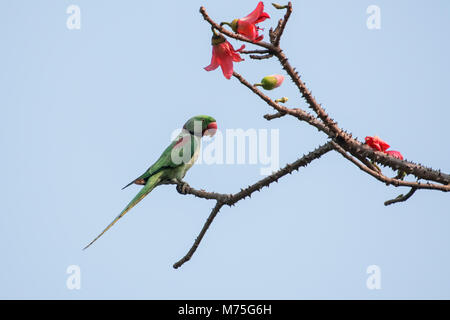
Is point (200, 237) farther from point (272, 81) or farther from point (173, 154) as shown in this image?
point (173, 154)

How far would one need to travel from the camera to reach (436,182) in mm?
Answer: 3211

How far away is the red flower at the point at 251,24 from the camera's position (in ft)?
9.03

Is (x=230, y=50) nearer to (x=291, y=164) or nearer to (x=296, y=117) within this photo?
(x=296, y=117)

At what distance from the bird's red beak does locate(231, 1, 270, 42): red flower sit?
158 inches

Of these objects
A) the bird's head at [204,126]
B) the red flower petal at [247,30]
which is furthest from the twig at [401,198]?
the bird's head at [204,126]

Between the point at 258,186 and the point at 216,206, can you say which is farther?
the point at 216,206

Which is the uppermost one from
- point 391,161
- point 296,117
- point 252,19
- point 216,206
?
point 252,19

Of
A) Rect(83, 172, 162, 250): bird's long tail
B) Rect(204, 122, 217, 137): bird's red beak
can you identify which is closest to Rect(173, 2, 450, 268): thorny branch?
Rect(83, 172, 162, 250): bird's long tail

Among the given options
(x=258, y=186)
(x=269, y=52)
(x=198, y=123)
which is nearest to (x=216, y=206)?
(x=258, y=186)

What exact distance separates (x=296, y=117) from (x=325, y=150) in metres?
0.31

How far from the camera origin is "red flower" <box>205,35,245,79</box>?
3.04 meters

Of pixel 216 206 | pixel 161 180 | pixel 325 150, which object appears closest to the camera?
pixel 325 150

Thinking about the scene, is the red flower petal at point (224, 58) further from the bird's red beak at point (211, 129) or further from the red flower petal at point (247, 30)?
the bird's red beak at point (211, 129)

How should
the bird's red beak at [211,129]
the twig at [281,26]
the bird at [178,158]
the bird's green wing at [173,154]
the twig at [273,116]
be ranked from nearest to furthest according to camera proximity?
the twig at [281,26] → the twig at [273,116] → the bird at [178,158] → the bird's green wing at [173,154] → the bird's red beak at [211,129]
